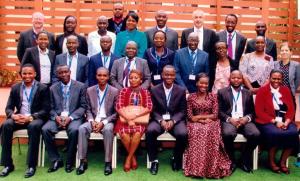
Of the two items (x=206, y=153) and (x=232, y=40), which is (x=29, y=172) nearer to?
(x=206, y=153)

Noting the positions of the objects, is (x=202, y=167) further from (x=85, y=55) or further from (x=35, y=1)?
(x=35, y=1)

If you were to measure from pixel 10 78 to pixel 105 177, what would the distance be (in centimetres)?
532

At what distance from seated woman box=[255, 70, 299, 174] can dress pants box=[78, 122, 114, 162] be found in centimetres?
214

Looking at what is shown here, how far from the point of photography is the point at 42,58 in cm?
660

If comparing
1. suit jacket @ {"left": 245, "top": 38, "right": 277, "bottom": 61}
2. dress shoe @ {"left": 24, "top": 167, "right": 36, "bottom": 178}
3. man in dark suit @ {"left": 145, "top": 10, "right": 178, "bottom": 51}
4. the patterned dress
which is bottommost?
dress shoe @ {"left": 24, "top": 167, "right": 36, "bottom": 178}

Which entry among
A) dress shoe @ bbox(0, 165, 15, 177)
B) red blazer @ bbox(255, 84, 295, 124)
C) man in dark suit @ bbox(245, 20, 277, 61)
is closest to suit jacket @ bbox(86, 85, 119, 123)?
dress shoe @ bbox(0, 165, 15, 177)

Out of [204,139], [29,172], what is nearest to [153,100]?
[204,139]

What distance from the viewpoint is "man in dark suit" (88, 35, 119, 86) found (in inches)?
259

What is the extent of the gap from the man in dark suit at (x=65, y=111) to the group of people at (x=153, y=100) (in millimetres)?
14

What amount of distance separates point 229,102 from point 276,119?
0.70 meters

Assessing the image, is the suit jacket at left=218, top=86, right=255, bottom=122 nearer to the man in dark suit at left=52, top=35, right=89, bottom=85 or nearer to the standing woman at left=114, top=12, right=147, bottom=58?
the standing woman at left=114, top=12, right=147, bottom=58

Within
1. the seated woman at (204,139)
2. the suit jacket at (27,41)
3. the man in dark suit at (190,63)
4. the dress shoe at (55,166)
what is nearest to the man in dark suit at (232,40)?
the man in dark suit at (190,63)

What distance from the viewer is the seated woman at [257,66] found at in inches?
268

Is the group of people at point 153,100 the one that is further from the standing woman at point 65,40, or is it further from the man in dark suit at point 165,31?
the man in dark suit at point 165,31
